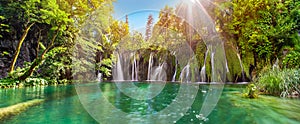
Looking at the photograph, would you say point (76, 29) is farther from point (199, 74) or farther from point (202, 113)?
point (202, 113)

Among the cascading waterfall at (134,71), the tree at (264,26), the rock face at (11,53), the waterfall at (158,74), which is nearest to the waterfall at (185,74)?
the waterfall at (158,74)

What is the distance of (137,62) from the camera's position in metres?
19.2

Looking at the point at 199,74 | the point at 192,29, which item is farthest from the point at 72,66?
the point at 192,29

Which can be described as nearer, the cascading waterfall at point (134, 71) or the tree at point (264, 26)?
the tree at point (264, 26)

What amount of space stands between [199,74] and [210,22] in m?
4.45

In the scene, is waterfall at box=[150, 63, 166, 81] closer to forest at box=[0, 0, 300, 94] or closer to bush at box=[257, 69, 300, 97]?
forest at box=[0, 0, 300, 94]

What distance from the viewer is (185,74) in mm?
15203

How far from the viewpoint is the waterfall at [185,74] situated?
1482cm

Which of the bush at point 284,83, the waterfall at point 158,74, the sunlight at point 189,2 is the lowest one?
the bush at point 284,83

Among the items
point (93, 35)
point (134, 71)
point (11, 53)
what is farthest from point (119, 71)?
point (11, 53)

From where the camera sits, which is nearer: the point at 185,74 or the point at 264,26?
the point at 264,26

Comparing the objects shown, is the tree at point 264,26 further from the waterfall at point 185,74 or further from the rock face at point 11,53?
the rock face at point 11,53

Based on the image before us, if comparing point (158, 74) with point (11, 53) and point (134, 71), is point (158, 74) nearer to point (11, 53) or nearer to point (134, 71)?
point (134, 71)

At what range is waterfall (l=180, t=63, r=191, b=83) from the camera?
583 inches
